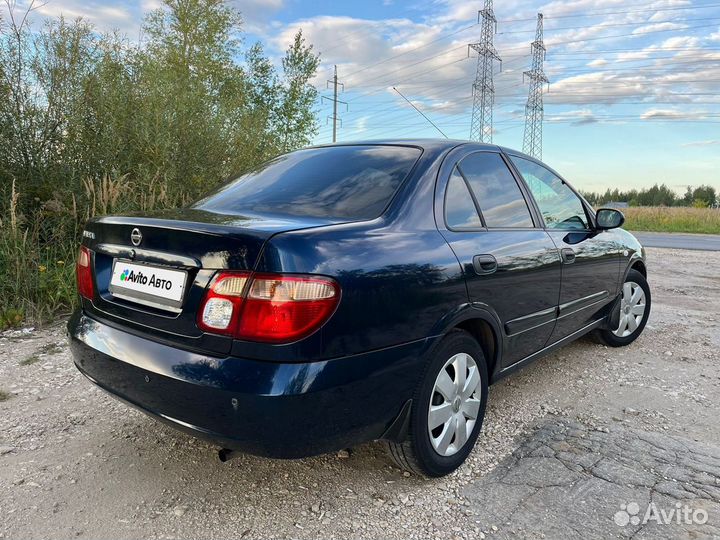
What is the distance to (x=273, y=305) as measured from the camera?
68.8 inches

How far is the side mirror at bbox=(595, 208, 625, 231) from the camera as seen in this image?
3822mm

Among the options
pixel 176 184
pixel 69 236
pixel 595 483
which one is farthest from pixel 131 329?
pixel 176 184

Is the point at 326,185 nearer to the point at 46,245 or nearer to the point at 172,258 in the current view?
the point at 172,258

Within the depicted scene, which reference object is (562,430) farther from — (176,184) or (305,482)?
(176,184)

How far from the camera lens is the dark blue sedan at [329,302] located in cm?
177

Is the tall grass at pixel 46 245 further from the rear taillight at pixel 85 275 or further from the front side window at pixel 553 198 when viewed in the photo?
the front side window at pixel 553 198

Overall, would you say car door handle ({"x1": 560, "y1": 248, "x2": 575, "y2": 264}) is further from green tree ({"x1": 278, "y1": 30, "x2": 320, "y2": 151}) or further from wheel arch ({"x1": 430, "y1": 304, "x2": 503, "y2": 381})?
green tree ({"x1": 278, "y1": 30, "x2": 320, "y2": 151})

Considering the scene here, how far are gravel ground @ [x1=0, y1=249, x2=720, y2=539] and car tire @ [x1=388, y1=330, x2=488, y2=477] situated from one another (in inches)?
4.8

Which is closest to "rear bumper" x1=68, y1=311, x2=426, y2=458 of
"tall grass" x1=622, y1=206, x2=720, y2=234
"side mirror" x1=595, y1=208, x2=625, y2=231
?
"side mirror" x1=595, y1=208, x2=625, y2=231

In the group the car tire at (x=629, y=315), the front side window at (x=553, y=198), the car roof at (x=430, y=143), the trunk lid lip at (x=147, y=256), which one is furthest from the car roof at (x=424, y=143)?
the car tire at (x=629, y=315)

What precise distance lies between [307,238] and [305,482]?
3.93 feet

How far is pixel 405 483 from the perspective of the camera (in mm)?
2359

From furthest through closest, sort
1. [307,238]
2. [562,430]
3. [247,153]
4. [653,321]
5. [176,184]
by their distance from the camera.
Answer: [247,153] < [176,184] < [653,321] < [562,430] < [307,238]

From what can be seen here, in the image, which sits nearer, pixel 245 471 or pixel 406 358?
pixel 406 358
